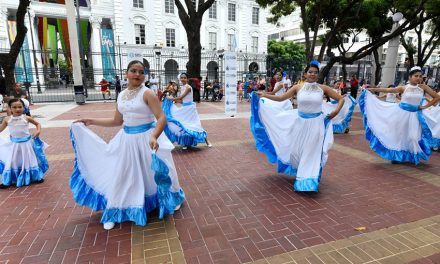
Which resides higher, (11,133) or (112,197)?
(11,133)

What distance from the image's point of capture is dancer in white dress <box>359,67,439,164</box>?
5609mm

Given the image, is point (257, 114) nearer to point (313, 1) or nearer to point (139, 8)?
point (313, 1)

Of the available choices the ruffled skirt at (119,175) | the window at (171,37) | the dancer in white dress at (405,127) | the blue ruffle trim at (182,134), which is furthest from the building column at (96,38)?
the dancer in white dress at (405,127)

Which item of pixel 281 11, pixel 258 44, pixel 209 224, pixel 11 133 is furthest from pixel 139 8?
pixel 209 224

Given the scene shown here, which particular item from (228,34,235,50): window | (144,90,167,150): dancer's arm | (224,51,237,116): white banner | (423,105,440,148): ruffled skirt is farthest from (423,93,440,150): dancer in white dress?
(228,34,235,50): window

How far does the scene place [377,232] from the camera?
3354mm

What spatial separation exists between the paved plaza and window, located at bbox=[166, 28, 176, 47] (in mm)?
34584

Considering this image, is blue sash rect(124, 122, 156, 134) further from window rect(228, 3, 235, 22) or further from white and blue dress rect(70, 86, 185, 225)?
window rect(228, 3, 235, 22)

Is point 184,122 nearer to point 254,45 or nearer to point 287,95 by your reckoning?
point 287,95

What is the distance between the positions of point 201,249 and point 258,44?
43814 mm

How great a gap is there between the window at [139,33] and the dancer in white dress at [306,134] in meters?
34.4

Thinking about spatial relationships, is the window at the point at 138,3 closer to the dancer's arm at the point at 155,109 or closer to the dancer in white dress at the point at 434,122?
the dancer in white dress at the point at 434,122

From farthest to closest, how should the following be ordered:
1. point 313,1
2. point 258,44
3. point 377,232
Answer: point 258,44, point 313,1, point 377,232

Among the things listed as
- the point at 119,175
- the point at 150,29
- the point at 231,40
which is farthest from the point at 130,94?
the point at 231,40
